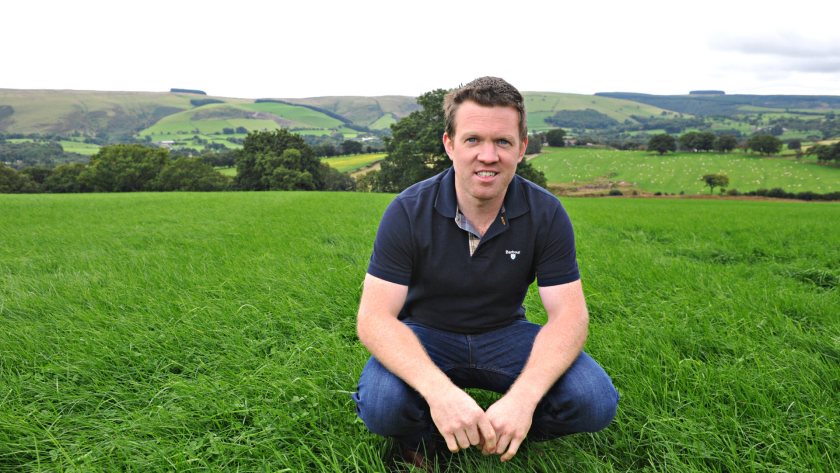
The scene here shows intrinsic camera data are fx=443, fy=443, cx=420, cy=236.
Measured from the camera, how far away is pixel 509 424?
1.74 metres

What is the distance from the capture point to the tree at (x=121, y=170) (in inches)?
1943

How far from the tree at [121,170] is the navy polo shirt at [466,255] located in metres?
57.0

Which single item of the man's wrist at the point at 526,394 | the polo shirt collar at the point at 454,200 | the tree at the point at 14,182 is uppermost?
the polo shirt collar at the point at 454,200

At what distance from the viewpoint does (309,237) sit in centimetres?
822

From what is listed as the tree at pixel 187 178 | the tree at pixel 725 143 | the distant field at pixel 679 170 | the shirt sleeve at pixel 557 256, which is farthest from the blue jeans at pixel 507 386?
the tree at pixel 725 143

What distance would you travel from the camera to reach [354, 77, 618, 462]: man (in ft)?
6.33

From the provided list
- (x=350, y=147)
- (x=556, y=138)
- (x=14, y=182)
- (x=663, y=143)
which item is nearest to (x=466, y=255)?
(x=14, y=182)

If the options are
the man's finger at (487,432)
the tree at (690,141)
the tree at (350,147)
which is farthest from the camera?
Answer: the tree at (350,147)

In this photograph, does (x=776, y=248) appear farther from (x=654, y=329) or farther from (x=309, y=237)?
(x=309, y=237)

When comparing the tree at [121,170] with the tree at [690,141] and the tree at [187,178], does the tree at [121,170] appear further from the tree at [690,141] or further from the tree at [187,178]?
the tree at [690,141]

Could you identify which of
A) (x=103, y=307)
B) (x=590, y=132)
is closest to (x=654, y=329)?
(x=103, y=307)

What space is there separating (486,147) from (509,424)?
125 cm

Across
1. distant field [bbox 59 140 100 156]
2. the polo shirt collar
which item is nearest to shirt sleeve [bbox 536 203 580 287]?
the polo shirt collar

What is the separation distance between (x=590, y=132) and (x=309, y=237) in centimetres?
20226
